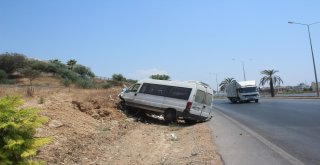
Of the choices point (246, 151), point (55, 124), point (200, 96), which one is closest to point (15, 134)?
point (246, 151)

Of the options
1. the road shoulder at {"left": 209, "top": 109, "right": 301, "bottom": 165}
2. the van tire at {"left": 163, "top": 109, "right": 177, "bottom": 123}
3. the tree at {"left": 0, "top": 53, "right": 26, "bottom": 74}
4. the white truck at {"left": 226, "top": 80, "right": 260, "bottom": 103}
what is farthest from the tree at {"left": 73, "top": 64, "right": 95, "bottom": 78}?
the road shoulder at {"left": 209, "top": 109, "right": 301, "bottom": 165}

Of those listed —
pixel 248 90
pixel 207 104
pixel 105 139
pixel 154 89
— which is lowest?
pixel 105 139

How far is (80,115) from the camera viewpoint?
1761 centimetres

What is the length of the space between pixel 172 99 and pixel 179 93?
20.6 inches

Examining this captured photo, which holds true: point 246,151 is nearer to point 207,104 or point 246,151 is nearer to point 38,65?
point 207,104

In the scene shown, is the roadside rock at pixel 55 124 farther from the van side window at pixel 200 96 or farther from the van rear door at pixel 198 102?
the van side window at pixel 200 96

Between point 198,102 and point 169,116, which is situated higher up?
point 198,102

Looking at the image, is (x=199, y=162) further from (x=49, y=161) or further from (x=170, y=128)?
(x=170, y=128)

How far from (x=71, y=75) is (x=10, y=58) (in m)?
7.79

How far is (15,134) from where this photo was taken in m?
4.54

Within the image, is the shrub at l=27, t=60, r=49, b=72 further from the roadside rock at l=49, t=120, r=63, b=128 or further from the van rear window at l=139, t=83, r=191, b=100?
the roadside rock at l=49, t=120, r=63, b=128

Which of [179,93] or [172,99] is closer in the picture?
[172,99]

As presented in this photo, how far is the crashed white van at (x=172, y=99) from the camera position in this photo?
22.8m

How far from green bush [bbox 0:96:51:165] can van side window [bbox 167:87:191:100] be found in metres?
18.4
